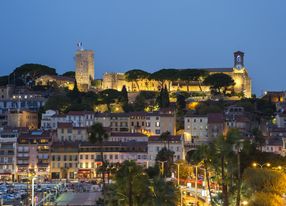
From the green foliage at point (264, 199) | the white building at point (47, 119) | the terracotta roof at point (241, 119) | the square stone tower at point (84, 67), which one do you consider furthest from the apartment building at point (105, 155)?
the square stone tower at point (84, 67)

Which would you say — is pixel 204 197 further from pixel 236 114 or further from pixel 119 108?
pixel 119 108

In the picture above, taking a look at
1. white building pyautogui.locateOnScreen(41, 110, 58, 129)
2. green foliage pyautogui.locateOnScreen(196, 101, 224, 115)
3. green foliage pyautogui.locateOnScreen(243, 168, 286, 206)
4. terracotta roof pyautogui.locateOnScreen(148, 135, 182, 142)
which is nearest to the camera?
green foliage pyautogui.locateOnScreen(243, 168, 286, 206)

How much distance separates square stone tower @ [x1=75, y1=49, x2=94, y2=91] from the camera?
122m

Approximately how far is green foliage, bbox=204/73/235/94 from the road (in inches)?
1800

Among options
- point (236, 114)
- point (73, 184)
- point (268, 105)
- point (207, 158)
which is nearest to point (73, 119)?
point (73, 184)

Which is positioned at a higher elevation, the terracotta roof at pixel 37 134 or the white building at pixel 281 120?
the white building at pixel 281 120

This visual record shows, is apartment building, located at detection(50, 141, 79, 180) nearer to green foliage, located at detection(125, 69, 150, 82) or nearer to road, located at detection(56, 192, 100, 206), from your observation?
road, located at detection(56, 192, 100, 206)

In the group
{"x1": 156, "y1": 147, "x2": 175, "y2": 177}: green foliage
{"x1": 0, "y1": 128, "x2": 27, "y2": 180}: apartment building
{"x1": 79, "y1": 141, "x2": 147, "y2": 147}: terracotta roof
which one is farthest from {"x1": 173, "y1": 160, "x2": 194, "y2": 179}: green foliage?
{"x1": 0, "y1": 128, "x2": 27, "y2": 180}: apartment building

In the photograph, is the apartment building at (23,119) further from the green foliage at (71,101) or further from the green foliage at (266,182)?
the green foliage at (266,182)

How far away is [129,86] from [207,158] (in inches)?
3130

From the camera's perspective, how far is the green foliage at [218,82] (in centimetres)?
10881

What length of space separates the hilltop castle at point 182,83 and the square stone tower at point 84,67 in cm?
349

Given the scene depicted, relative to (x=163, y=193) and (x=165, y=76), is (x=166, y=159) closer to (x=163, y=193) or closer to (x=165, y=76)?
(x=163, y=193)

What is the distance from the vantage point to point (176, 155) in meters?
76.6
